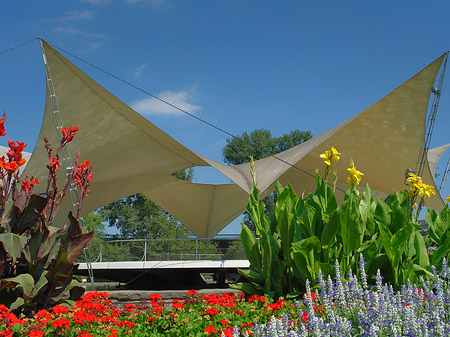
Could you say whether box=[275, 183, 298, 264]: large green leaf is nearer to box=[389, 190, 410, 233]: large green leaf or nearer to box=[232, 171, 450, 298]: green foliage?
box=[232, 171, 450, 298]: green foliage

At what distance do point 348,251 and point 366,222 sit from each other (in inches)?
19.6

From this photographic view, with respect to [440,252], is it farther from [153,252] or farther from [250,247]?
[153,252]

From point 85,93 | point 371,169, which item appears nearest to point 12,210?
point 85,93

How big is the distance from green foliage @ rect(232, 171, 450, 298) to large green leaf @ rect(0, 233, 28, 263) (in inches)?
74.0

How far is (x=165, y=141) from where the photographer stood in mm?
9500

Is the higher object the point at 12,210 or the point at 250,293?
the point at 12,210

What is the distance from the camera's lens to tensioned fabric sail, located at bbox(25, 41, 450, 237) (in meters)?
8.35

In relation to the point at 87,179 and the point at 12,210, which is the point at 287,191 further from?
the point at 12,210

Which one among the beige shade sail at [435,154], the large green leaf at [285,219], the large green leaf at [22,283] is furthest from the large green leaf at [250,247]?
the beige shade sail at [435,154]

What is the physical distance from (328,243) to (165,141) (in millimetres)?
6242

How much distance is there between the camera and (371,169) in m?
10.7

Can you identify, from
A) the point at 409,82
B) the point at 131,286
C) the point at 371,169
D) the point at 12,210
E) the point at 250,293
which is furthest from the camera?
the point at 131,286

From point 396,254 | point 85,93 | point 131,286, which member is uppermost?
point 85,93

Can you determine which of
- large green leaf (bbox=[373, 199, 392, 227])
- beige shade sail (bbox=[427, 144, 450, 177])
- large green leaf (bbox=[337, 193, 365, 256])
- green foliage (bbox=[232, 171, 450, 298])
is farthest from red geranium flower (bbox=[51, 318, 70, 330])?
beige shade sail (bbox=[427, 144, 450, 177])
